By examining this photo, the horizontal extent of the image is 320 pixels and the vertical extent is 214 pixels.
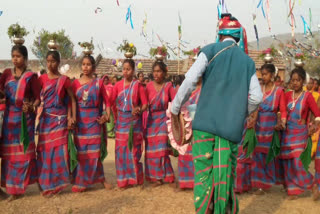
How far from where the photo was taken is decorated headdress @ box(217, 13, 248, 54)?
373 cm

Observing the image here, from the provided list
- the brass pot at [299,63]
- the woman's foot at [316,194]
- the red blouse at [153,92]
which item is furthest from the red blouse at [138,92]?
the woman's foot at [316,194]

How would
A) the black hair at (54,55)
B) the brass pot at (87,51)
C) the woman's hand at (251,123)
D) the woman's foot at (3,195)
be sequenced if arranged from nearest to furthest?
the woman's foot at (3,195)
the black hair at (54,55)
the woman's hand at (251,123)
the brass pot at (87,51)

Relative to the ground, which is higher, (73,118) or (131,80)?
(131,80)

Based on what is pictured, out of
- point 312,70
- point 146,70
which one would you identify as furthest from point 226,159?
point 312,70

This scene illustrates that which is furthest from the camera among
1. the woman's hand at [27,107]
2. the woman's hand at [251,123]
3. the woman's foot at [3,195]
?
the woman's hand at [251,123]

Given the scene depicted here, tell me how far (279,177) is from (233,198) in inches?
114

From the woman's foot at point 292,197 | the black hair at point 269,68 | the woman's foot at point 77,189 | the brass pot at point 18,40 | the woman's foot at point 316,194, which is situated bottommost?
the woman's foot at point 292,197

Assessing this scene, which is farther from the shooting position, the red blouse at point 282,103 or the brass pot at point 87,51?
the brass pot at point 87,51

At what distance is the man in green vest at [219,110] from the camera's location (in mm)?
3459

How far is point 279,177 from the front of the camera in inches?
242

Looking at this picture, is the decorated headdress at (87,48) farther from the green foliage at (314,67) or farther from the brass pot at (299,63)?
the green foliage at (314,67)

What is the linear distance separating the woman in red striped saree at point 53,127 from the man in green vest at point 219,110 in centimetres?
257

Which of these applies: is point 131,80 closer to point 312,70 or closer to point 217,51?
point 217,51

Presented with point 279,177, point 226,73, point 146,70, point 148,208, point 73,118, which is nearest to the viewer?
point 226,73
